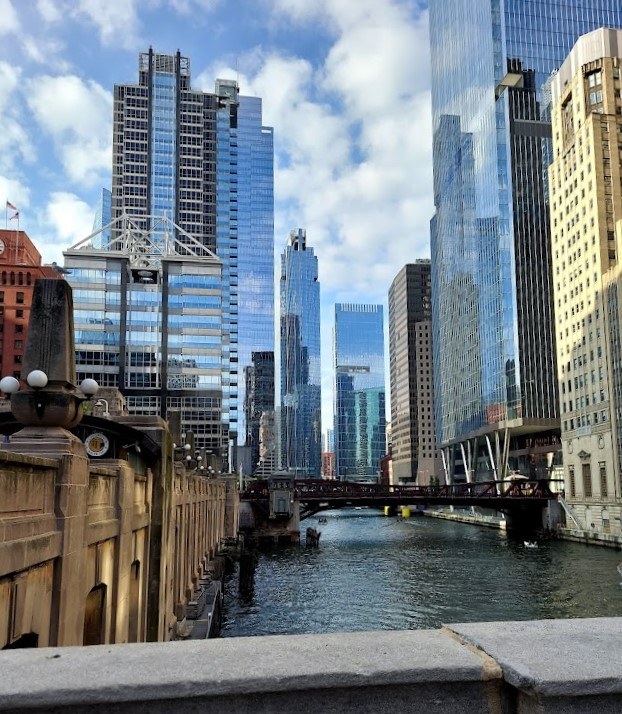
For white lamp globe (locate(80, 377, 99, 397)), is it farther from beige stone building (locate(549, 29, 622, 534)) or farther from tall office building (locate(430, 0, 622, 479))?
tall office building (locate(430, 0, 622, 479))

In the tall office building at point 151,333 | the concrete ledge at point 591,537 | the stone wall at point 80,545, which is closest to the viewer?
the stone wall at point 80,545

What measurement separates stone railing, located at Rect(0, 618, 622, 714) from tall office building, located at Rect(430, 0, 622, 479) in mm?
143473

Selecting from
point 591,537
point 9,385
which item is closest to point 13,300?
point 591,537

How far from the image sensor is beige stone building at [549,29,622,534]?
3789 inches

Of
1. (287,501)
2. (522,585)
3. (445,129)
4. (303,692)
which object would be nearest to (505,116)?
(445,129)

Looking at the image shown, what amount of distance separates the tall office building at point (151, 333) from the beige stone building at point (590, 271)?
205 ft

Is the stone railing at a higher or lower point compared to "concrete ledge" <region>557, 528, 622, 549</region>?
higher

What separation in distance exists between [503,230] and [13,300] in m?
101

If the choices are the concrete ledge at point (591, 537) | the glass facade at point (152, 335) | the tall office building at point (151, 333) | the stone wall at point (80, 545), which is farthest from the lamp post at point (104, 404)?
the tall office building at point (151, 333)

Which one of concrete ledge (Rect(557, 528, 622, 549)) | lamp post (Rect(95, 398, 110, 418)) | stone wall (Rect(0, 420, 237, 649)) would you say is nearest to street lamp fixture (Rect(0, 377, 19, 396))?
stone wall (Rect(0, 420, 237, 649))

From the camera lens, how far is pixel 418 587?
59.6 m

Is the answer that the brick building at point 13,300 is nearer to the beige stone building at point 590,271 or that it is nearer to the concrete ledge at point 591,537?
the beige stone building at point 590,271

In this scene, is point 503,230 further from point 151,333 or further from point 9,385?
point 9,385

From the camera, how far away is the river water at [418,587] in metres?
46.1
